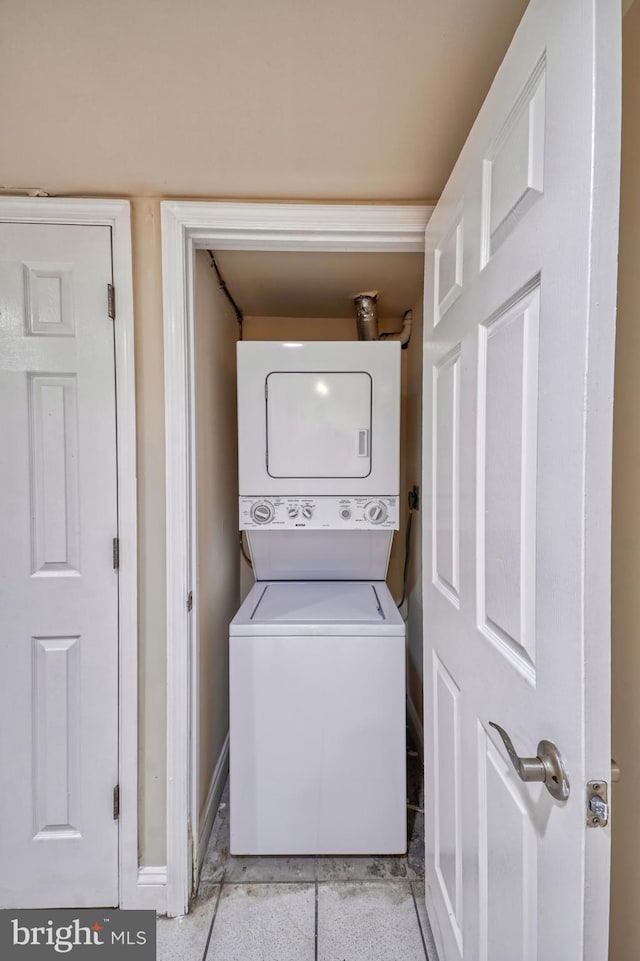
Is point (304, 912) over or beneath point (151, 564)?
beneath

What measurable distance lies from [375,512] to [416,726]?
1288mm

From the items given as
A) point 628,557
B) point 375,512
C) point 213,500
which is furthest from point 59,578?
point 628,557

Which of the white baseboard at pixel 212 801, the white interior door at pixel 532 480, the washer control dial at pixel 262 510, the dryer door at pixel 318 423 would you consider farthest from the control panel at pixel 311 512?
the white baseboard at pixel 212 801

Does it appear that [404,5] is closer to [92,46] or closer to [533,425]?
[92,46]

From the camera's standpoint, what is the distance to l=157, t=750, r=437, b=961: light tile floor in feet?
4.07

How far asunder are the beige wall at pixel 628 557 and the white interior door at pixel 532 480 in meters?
0.21

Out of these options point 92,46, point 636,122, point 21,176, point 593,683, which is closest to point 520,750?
point 593,683

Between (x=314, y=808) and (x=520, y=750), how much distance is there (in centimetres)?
116

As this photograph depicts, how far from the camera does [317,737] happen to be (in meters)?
1.48

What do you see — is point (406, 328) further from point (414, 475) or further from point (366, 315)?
point (414, 475)

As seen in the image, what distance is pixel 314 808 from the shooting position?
4.88 ft

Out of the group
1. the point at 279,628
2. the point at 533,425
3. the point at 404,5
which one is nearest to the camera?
the point at 533,425

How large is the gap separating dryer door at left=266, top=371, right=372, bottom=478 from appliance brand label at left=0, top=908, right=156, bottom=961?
5.15ft

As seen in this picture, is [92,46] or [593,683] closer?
[593,683]
